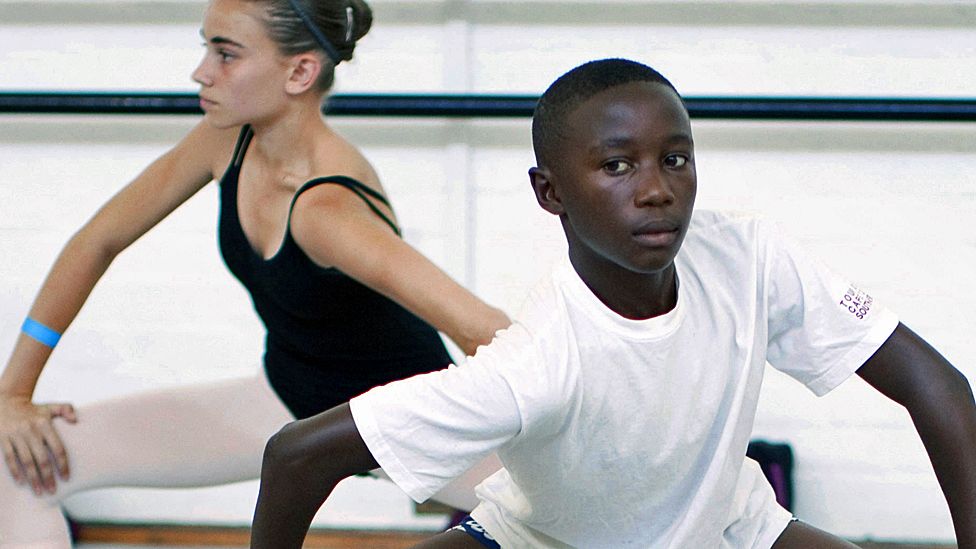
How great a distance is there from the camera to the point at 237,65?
1.97 meters

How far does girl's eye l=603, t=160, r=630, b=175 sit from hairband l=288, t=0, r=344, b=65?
2.83 ft

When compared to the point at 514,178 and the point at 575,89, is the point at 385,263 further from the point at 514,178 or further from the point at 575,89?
the point at 514,178

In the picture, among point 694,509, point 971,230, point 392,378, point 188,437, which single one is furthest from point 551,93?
point 971,230

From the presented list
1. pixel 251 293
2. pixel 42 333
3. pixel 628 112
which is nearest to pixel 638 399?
pixel 628 112

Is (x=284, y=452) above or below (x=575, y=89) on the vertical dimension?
below

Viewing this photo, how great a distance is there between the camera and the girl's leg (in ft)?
6.67

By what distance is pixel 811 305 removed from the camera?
1.39 meters

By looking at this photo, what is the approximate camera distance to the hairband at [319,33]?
6.51 ft

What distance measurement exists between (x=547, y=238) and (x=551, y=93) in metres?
1.59

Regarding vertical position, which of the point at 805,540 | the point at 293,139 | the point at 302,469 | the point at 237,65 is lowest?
the point at 805,540

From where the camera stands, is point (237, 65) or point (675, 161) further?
point (237, 65)

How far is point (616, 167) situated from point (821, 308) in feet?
0.95

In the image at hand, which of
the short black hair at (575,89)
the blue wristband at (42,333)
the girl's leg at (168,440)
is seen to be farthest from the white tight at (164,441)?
the short black hair at (575,89)

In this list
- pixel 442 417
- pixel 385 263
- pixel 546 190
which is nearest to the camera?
pixel 442 417
